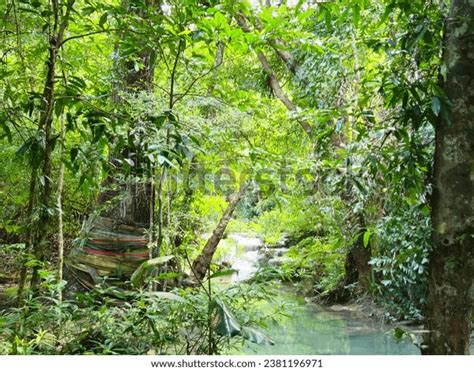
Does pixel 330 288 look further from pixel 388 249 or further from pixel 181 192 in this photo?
pixel 181 192

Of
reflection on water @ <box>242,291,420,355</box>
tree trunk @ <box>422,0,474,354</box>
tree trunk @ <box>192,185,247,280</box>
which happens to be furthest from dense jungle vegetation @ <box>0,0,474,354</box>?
tree trunk @ <box>192,185,247,280</box>

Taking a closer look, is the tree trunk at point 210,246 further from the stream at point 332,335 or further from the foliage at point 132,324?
the foliage at point 132,324

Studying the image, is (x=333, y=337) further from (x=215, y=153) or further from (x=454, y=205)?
(x=454, y=205)

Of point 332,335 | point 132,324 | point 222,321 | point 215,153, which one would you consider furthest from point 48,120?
point 332,335

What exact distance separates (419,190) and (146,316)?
47.8 inches

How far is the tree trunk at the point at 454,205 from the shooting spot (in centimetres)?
155

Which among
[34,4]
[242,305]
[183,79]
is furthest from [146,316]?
[183,79]

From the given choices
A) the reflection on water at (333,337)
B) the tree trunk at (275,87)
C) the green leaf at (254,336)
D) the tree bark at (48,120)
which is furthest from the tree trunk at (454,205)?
the tree trunk at (275,87)

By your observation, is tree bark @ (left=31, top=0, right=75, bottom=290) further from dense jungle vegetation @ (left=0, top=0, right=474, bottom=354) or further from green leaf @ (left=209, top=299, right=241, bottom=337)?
green leaf @ (left=209, top=299, right=241, bottom=337)

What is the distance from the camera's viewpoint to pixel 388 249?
4078mm

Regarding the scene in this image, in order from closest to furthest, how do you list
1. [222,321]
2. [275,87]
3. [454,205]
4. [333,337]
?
1. [222,321]
2. [454,205]
3. [333,337]
4. [275,87]

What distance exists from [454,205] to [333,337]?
10.1 feet

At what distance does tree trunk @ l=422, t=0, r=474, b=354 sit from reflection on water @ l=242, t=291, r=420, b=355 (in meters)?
1.89

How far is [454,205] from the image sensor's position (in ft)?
5.10
